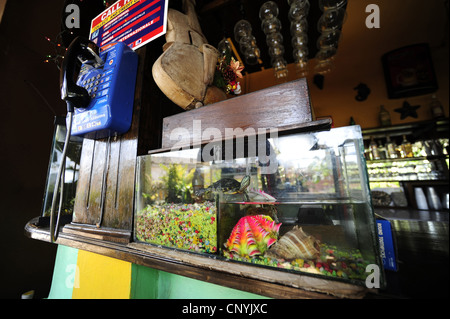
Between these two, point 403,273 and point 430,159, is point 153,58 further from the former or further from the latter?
point 430,159

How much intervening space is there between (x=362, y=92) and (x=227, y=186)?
4318 millimetres

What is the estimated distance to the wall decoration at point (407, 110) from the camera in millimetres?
3237

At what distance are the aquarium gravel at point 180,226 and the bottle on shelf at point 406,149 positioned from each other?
4.05 m

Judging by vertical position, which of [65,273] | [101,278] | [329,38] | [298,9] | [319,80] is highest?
[319,80]

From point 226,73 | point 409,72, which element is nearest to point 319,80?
point 409,72

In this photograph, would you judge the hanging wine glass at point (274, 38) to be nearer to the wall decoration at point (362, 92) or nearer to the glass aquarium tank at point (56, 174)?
the wall decoration at point (362, 92)

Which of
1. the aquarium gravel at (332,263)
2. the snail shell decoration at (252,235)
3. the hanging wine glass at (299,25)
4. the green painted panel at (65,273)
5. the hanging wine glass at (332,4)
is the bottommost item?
the green painted panel at (65,273)

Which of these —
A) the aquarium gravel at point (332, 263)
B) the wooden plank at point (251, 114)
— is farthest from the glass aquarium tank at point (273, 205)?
the wooden plank at point (251, 114)

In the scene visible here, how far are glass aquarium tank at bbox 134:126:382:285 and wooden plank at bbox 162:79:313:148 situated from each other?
11cm

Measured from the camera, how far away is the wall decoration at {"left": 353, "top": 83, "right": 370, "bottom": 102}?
364cm

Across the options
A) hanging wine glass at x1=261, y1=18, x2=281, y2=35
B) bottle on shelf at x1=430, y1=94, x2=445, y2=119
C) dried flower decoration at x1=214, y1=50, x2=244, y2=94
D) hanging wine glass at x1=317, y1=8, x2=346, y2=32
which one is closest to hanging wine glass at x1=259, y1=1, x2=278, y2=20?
hanging wine glass at x1=261, y1=18, x2=281, y2=35

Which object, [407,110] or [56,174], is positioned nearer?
[56,174]

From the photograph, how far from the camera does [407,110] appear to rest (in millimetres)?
3285

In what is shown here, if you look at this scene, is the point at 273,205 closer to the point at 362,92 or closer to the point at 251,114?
the point at 251,114
